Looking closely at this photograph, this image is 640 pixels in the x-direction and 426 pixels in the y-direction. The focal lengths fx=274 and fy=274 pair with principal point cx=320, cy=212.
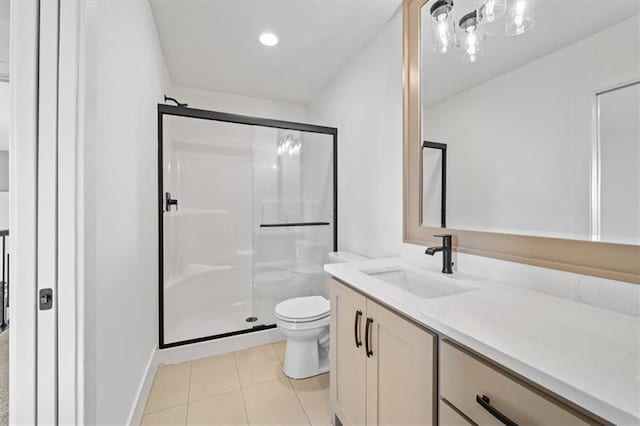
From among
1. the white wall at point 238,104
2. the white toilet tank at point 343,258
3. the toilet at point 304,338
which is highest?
the white wall at point 238,104

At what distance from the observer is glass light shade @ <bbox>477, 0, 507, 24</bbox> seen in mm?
1209

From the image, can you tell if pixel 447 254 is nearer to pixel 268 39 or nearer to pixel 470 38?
pixel 470 38

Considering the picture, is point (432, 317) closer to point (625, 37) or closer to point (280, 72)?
point (625, 37)

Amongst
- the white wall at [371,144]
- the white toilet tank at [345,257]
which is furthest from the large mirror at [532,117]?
the white toilet tank at [345,257]

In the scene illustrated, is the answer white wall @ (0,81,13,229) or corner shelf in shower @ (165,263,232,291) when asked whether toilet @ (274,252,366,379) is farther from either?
white wall @ (0,81,13,229)

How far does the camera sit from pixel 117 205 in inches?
46.0

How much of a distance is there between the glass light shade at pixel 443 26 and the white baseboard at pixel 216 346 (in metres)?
2.43

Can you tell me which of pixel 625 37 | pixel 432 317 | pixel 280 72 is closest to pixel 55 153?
pixel 432 317

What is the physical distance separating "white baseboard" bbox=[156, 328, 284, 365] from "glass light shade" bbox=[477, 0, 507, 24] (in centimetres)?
256

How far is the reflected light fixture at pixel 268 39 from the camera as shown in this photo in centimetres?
206

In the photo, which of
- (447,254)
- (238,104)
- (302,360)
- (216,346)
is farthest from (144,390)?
(238,104)

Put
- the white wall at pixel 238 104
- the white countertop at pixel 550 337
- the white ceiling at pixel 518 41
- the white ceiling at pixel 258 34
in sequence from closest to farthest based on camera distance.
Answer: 1. the white countertop at pixel 550 337
2. the white ceiling at pixel 518 41
3. the white ceiling at pixel 258 34
4. the white wall at pixel 238 104

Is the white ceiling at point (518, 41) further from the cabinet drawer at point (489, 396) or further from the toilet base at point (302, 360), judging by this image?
the toilet base at point (302, 360)

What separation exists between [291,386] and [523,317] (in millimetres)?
1521
